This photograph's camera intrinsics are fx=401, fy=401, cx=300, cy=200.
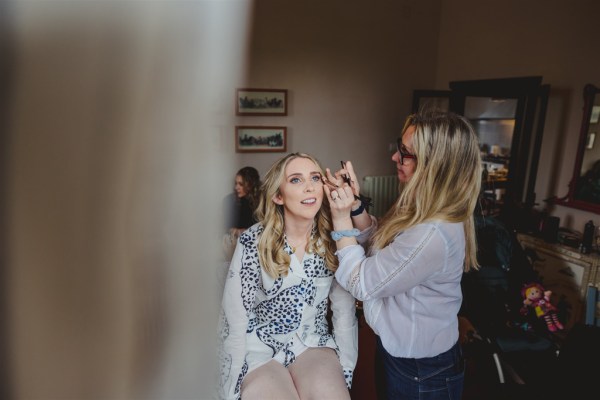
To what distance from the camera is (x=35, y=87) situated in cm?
27

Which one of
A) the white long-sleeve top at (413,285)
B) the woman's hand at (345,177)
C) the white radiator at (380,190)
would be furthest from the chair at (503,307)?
the white radiator at (380,190)

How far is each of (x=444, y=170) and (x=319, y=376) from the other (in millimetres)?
705

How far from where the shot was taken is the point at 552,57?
3602mm

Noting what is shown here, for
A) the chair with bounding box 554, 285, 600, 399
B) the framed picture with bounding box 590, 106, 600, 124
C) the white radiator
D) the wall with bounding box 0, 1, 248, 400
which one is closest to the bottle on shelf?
the framed picture with bounding box 590, 106, 600, 124

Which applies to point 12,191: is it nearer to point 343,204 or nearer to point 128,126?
point 128,126

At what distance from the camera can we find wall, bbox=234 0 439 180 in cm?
464

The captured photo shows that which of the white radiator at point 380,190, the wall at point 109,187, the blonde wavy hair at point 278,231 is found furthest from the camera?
the white radiator at point 380,190

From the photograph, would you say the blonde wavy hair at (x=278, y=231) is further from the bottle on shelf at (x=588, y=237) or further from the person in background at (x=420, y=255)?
the bottle on shelf at (x=588, y=237)

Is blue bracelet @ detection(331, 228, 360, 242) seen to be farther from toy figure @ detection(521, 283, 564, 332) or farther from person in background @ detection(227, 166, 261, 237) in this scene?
person in background @ detection(227, 166, 261, 237)

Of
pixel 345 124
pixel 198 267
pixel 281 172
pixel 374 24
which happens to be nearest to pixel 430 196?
pixel 281 172

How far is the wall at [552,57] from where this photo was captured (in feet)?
10.8

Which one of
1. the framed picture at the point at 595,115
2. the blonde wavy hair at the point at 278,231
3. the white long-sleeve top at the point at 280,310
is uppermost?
the framed picture at the point at 595,115

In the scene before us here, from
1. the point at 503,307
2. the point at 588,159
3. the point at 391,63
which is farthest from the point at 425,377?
the point at 391,63

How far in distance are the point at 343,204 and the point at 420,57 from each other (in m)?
4.90
